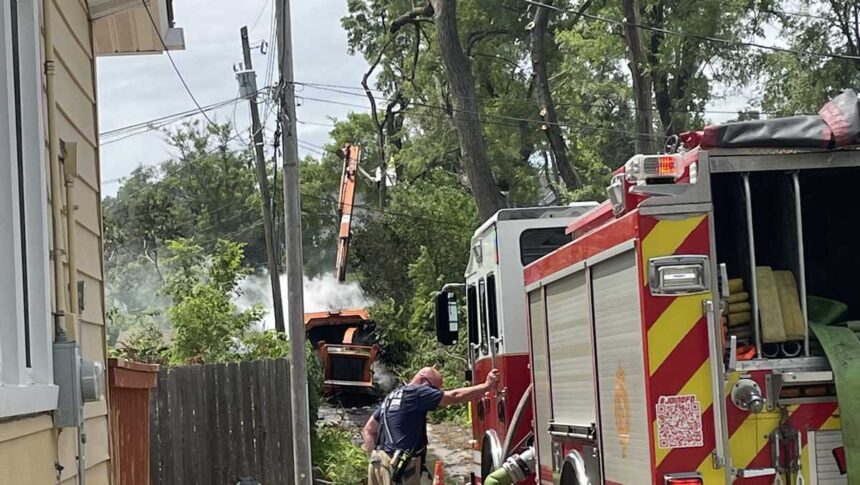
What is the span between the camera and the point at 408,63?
3422 cm

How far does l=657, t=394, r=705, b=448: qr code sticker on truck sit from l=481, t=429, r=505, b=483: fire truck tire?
384 centimetres

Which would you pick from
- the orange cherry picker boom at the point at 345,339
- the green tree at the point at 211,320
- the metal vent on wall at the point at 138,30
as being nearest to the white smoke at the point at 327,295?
the orange cherry picker boom at the point at 345,339

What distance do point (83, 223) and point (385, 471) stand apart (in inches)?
145

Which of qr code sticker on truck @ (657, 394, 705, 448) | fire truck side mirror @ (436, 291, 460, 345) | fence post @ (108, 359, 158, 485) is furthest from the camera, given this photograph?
fire truck side mirror @ (436, 291, 460, 345)

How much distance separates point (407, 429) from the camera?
893 centimetres

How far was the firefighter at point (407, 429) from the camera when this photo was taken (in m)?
8.82

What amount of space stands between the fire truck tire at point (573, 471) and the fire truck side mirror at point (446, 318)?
13.2 feet

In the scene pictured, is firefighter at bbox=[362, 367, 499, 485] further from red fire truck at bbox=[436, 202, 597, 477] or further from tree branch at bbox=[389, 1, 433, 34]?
tree branch at bbox=[389, 1, 433, 34]

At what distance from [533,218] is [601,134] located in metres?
26.4

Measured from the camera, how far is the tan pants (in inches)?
347

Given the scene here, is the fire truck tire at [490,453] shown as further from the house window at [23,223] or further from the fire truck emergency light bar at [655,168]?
the house window at [23,223]

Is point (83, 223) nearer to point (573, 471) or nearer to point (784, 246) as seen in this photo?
point (573, 471)

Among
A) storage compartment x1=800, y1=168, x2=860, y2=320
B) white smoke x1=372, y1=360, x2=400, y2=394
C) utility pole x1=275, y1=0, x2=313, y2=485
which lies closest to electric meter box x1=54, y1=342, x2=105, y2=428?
storage compartment x1=800, y1=168, x2=860, y2=320

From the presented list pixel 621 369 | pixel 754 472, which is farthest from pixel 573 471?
pixel 754 472
